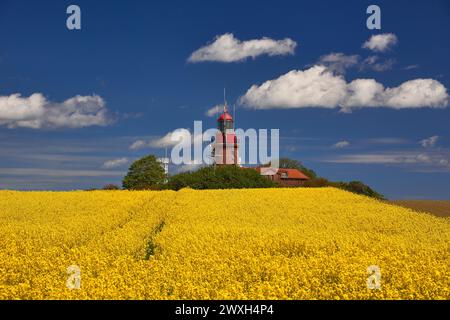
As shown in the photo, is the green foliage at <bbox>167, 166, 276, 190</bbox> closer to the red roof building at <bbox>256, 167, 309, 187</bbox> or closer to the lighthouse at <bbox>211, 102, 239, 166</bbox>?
the lighthouse at <bbox>211, 102, 239, 166</bbox>

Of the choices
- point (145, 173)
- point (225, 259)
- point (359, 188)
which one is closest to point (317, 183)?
point (359, 188)

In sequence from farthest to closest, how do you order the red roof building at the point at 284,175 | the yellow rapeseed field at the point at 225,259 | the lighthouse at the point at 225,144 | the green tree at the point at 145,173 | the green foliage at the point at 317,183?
the red roof building at the point at 284,175 → the lighthouse at the point at 225,144 → the green tree at the point at 145,173 → the green foliage at the point at 317,183 → the yellow rapeseed field at the point at 225,259

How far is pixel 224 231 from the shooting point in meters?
16.2

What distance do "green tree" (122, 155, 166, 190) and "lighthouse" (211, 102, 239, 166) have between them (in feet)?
26.8

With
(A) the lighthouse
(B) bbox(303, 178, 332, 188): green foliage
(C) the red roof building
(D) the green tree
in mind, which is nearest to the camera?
(B) bbox(303, 178, 332, 188): green foliage

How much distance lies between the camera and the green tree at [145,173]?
6275 cm

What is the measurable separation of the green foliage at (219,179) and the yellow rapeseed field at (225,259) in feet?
82.3

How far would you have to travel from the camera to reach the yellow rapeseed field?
898 cm

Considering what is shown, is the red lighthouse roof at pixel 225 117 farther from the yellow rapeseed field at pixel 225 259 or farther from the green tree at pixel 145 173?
the yellow rapeseed field at pixel 225 259

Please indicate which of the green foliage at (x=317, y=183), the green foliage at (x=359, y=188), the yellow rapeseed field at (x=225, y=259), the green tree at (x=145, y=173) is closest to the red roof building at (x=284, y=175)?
the green foliage at (x=317, y=183)

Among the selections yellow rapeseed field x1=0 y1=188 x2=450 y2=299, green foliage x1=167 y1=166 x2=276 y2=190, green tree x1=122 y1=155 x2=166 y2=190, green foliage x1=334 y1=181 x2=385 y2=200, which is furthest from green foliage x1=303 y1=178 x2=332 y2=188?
yellow rapeseed field x1=0 y1=188 x2=450 y2=299

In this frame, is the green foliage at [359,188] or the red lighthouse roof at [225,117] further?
the red lighthouse roof at [225,117]
